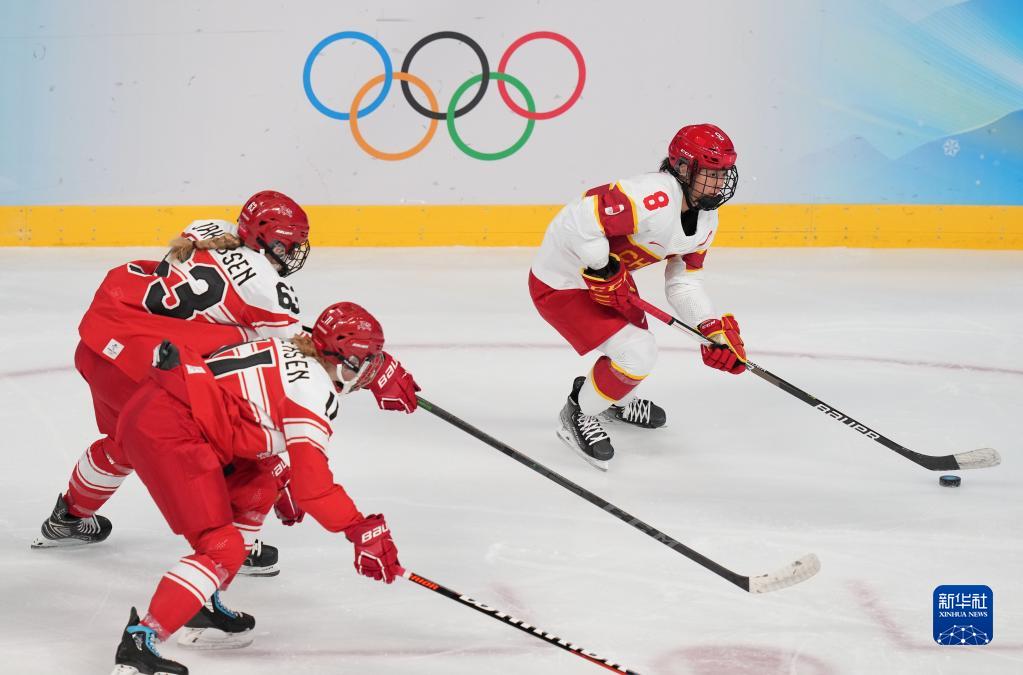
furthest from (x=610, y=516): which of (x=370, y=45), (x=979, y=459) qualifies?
(x=370, y=45)

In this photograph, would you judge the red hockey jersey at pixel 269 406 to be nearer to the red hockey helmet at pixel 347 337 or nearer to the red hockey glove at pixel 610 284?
the red hockey helmet at pixel 347 337

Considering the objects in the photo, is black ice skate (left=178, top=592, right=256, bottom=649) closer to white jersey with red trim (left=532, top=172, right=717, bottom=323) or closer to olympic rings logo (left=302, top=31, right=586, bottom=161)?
white jersey with red trim (left=532, top=172, right=717, bottom=323)

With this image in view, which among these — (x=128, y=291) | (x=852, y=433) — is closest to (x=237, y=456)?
(x=128, y=291)

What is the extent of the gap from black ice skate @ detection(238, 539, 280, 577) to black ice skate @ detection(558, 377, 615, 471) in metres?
1.11

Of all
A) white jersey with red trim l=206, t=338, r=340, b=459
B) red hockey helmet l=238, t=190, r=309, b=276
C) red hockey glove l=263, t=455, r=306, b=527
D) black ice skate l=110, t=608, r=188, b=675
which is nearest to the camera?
black ice skate l=110, t=608, r=188, b=675

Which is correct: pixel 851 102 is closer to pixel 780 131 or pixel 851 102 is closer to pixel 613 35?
pixel 780 131

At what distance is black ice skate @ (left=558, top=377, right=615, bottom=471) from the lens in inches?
143

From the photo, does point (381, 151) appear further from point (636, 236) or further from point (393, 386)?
point (393, 386)

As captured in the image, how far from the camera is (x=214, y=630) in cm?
244

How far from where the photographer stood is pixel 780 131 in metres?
7.06

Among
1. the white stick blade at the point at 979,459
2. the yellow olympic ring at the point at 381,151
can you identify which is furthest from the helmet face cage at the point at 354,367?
the yellow olympic ring at the point at 381,151

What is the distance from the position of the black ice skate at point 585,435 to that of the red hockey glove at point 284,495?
109 centimetres

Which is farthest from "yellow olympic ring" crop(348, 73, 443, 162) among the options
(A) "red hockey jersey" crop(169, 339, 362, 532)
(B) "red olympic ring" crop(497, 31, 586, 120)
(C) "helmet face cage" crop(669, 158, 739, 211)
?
(A) "red hockey jersey" crop(169, 339, 362, 532)

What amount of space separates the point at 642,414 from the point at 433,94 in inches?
136
